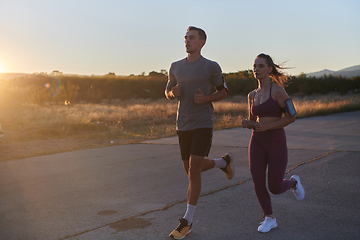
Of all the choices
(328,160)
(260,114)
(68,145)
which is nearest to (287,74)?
(260,114)

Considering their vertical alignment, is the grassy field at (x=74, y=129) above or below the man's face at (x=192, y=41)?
below

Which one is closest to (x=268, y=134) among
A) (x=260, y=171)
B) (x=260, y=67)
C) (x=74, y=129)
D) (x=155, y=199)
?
(x=260, y=171)

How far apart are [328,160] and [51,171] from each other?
5.71 metres

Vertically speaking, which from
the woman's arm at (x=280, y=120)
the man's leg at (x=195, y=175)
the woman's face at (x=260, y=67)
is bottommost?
the man's leg at (x=195, y=175)

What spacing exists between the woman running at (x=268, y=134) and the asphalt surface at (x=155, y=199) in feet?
1.56

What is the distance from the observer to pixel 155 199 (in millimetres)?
4844

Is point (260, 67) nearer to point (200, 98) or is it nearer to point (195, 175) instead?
point (200, 98)

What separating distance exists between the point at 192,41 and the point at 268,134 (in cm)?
132

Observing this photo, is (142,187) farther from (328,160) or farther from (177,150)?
(328,160)

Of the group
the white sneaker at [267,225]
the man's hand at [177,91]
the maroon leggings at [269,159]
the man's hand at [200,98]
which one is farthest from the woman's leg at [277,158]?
the man's hand at [177,91]

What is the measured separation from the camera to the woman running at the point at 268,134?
11.4 feet

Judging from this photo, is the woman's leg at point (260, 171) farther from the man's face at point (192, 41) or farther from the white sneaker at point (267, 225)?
the man's face at point (192, 41)

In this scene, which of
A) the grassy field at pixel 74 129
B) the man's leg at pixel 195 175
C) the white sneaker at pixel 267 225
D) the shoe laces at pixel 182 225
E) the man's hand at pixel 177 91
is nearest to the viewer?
the shoe laces at pixel 182 225

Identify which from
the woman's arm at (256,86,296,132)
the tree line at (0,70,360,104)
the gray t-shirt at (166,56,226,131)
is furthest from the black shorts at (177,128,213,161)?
the tree line at (0,70,360,104)
